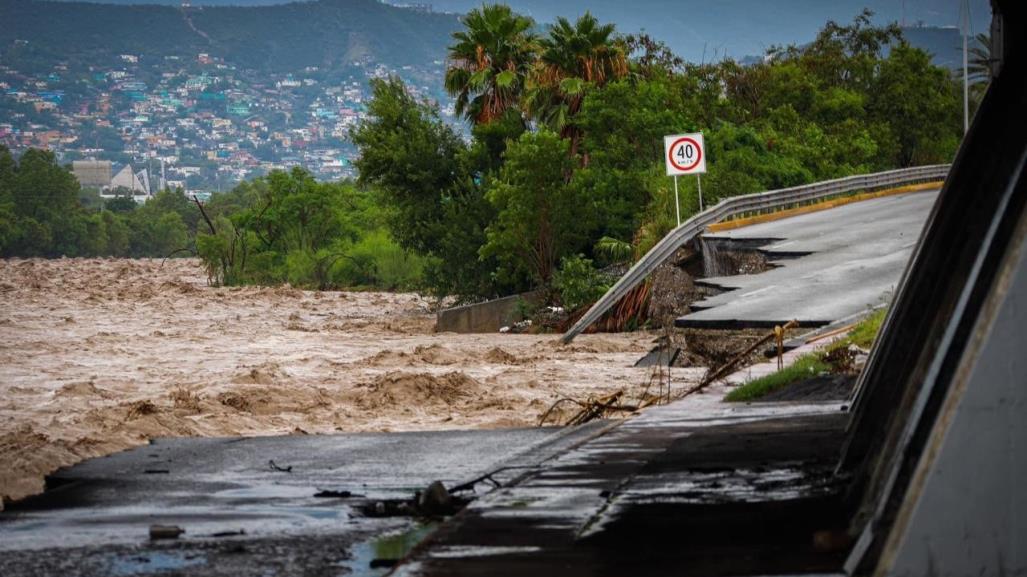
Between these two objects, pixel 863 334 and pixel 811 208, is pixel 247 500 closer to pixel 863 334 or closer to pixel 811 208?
pixel 863 334

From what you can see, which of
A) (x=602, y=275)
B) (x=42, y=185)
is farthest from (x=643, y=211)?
(x=42, y=185)

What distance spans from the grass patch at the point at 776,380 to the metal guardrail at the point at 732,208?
18296 millimetres

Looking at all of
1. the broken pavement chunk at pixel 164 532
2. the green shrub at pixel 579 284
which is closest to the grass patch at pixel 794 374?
the broken pavement chunk at pixel 164 532

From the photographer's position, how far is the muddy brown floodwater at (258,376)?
22.2 m

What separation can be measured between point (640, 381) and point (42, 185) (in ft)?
512

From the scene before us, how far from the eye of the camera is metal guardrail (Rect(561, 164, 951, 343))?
38.1 meters

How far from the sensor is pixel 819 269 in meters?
34.2

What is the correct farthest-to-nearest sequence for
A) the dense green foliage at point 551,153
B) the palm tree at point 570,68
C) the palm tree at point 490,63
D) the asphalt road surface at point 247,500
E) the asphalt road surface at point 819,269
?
1. the palm tree at point 490,63
2. the palm tree at point 570,68
3. the dense green foliage at point 551,153
4. the asphalt road surface at point 819,269
5. the asphalt road surface at point 247,500

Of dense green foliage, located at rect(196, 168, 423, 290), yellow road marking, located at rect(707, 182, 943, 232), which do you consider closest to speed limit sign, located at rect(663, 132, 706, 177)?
yellow road marking, located at rect(707, 182, 943, 232)

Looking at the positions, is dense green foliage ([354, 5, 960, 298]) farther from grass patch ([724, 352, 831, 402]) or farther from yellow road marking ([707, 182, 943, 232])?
grass patch ([724, 352, 831, 402])

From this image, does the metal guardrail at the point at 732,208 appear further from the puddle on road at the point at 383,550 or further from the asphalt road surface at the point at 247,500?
the puddle on road at the point at 383,550

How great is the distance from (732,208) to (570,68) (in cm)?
1497

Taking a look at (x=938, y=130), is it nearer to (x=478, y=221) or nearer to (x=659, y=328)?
(x=478, y=221)

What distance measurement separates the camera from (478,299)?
176 feet
